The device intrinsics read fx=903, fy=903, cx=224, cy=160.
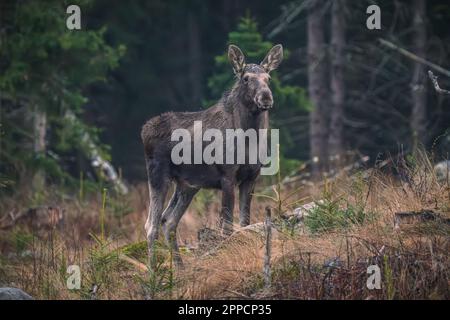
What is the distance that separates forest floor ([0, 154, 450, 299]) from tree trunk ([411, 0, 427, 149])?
30.6 feet

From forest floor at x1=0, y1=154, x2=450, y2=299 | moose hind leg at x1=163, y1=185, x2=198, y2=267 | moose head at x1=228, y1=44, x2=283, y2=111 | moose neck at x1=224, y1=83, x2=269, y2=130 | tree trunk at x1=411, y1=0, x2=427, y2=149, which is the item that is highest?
tree trunk at x1=411, y1=0, x2=427, y2=149

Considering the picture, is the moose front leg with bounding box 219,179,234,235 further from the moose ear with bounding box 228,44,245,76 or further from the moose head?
the moose ear with bounding box 228,44,245,76

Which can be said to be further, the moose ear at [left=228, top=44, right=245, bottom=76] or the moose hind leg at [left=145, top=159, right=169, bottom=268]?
the moose hind leg at [left=145, top=159, right=169, bottom=268]

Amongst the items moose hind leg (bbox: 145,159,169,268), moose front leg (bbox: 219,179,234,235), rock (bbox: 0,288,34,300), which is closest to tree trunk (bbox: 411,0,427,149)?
moose hind leg (bbox: 145,159,169,268)

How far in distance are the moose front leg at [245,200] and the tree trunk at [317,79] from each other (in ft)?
32.5

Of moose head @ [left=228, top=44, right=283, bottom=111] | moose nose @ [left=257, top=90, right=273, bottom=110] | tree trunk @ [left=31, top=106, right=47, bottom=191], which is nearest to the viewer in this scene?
moose nose @ [left=257, top=90, right=273, bottom=110]

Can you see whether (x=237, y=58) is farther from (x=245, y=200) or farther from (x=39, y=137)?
(x=39, y=137)

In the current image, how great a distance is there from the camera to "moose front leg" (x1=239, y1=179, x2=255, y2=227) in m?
11.7

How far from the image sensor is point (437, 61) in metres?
21.7

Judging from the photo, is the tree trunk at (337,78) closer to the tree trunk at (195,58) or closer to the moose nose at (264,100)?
the tree trunk at (195,58)

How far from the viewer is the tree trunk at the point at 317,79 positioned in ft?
72.3

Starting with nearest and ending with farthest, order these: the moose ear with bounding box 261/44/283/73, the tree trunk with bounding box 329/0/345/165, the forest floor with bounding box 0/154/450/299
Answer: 1. the forest floor with bounding box 0/154/450/299
2. the moose ear with bounding box 261/44/283/73
3. the tree trunk with bounding box 329/0/345/165

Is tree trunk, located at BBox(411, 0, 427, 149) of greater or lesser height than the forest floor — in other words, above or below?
above

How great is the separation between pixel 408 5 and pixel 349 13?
234 centimetres
